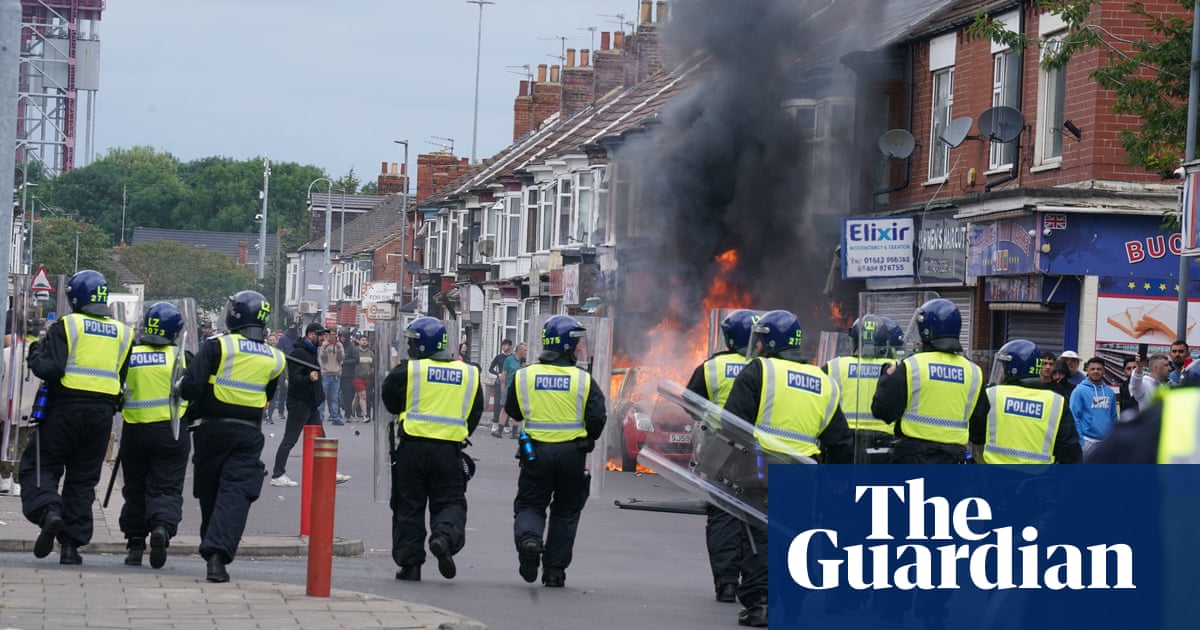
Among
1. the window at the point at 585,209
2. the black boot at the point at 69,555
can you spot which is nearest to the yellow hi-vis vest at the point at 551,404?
the black boot at the point at 69,555

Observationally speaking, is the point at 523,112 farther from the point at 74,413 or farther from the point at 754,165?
the point at 74,413

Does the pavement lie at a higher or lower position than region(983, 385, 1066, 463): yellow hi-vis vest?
lower

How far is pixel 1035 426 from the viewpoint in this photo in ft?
30.4

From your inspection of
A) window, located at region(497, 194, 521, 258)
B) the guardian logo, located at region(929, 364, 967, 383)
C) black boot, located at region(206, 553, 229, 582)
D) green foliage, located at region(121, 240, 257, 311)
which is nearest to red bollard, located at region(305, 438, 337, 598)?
black boot, located at region(206, 553, 229, 582)

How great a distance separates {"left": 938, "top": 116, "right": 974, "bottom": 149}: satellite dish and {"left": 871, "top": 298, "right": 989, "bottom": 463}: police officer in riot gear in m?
13.3

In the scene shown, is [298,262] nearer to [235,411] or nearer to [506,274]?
[506,274]

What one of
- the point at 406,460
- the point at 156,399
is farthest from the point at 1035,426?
the point at 156,399

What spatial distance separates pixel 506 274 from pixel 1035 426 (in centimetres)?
4407

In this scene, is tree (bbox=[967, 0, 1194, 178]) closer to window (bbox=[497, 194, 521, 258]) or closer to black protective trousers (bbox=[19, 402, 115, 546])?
black protective trousers (bbox=[19, 402, 115, 546])

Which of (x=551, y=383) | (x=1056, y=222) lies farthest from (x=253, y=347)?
(x=1056, y=222)

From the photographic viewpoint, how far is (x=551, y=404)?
10.6 meters

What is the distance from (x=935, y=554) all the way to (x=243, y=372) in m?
6.07

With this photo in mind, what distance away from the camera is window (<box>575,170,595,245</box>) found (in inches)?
1736

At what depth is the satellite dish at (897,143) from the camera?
2436 cm
